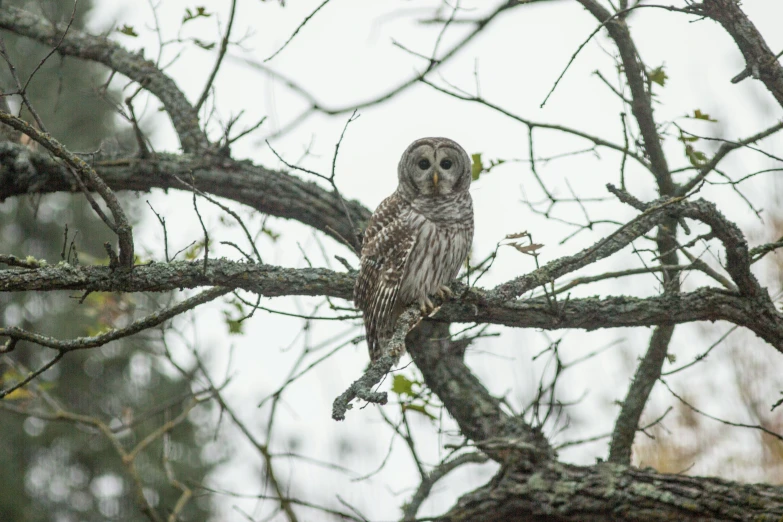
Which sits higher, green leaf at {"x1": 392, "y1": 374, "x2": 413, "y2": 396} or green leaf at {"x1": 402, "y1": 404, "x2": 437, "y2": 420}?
green leaf at {"x1": 392, "y1": 374, "x2": 413, "y2": 396}

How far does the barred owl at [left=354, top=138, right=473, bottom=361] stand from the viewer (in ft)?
15.8

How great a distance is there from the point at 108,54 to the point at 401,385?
133 inches

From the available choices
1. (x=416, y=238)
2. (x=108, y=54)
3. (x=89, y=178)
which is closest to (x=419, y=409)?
(x=416, y=238)

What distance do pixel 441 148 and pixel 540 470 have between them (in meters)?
2.54

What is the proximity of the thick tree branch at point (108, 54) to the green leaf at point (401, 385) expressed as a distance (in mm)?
2413

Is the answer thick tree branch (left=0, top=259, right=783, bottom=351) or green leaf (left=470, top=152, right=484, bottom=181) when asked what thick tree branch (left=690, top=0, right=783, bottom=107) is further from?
green leaf (left=470, top=152, right=484, bottom=181)

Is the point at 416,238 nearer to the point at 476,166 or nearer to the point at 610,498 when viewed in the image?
the point at 476,166

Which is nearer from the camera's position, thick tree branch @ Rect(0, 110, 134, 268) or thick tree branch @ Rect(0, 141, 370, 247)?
thick tree branch @ Rect(0, 110, 134, 268)

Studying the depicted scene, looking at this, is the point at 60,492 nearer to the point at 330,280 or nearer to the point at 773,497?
the point at 330,280

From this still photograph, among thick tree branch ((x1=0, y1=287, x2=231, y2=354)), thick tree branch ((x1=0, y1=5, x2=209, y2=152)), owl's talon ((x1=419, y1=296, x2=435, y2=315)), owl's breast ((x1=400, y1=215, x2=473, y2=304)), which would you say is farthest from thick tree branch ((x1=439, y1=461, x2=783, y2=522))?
thick tree branch ((x1=0, y1=5, x2=209, y2=152))

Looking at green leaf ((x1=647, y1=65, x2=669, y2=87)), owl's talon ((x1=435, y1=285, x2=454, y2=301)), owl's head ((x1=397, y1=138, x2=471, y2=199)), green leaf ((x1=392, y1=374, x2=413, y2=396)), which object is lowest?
green leaf ((x1=392, y1=374, x2=413, y2=396))

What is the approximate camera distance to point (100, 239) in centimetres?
1669

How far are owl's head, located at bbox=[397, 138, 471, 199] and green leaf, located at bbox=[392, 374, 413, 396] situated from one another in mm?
1482

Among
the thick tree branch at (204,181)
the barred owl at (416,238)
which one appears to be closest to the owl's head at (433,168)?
the barred owl at (416,238)
